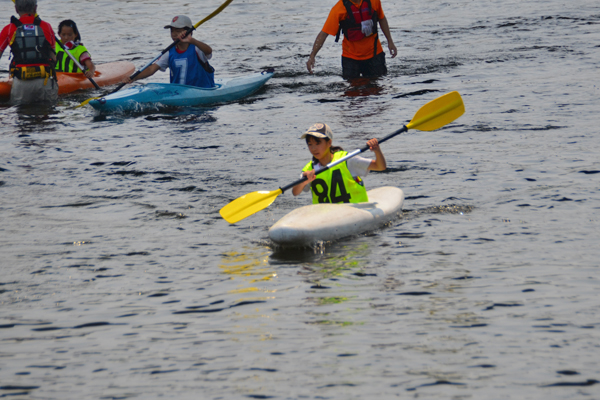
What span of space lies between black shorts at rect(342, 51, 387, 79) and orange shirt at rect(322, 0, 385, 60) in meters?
0.08

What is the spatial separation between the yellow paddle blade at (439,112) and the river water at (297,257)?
0.62 meters

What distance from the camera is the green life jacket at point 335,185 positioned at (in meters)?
5.73

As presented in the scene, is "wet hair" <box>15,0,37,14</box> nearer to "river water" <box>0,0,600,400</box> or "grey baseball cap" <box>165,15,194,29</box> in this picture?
"river water" <box>0,0,600,400</box>

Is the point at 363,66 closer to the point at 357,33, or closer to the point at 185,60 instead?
the point at 357,33

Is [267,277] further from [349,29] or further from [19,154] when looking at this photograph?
[349,29]

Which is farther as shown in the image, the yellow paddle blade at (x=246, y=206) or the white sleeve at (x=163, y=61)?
the white sleeve at (x=163, y=61)

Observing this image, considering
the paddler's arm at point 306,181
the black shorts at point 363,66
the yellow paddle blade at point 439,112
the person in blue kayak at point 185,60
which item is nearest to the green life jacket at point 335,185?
the paddler's arm at point 306,181

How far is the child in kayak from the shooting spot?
11.3 m

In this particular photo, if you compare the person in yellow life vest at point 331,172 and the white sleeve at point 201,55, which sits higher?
the white sleeve at point 201,55

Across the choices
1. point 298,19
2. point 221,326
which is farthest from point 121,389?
point 298,19

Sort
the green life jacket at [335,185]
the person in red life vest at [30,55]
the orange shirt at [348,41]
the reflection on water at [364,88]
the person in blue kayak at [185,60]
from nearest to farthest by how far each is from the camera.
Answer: the green life jacket at [335,185] < the person in blue kayak at [185,60] < the person in red life vest at [30,55] < the orange shirt at [348,41] < the reflection on water at [364,88]

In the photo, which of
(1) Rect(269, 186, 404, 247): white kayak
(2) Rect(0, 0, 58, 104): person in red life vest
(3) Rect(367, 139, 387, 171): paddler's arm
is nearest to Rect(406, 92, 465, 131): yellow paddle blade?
(1) Rect(269, 186, 404, 247): white kayak

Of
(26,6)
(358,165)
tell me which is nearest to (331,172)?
(358,165)

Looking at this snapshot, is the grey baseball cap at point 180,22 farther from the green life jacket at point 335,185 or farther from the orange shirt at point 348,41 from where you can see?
the green life jacket at point 335,185
